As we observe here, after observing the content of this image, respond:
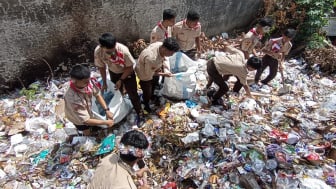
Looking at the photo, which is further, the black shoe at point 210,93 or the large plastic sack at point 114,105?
the black shoe at point 210,93

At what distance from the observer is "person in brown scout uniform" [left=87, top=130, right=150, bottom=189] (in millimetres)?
2117

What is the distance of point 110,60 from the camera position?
3410 mm

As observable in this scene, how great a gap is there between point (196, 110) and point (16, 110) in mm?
2638

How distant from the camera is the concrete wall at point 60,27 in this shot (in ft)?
13.2

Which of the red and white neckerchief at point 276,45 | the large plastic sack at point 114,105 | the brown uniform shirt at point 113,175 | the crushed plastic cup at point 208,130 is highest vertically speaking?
the red and white neckerchief at point 276,45

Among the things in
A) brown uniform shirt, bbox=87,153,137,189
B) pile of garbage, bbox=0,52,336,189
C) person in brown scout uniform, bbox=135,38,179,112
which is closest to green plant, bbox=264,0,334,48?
pile of garbage, bbox=0,52,336,189

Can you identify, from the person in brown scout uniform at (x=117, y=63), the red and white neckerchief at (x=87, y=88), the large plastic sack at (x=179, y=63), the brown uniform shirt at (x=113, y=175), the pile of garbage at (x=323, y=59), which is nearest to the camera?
the brown uniform shirt at (x=113, y=175)

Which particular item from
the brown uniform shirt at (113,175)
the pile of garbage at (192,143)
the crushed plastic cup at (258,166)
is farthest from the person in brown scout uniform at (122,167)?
the crushed plastic cup at (258,166)

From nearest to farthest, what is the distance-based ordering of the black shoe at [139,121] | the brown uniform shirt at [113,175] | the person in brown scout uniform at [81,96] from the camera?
the brown uniform shirt at [113,175] < the person in brown scout uniform at [81,96] < the black shoe at [139,121]

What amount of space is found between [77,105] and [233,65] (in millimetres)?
2014

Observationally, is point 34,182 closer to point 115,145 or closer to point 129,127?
point 115,145

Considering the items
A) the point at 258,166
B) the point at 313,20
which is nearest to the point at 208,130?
the point at 258,166

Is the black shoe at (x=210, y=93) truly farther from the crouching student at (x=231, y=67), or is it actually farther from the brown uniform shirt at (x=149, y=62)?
the brown uniform shirt at (x=149, y=62)

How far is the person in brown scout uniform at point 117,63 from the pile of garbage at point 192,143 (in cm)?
53
